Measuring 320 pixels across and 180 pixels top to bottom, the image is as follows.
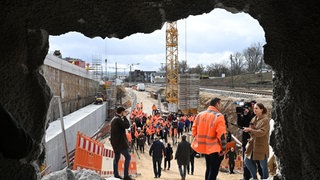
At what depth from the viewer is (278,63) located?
3453 mm

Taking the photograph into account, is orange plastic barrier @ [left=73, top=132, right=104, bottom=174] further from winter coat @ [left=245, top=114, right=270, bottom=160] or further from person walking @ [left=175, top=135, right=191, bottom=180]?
winter coat @ [left=245, top=114, right=270, bottom=160]

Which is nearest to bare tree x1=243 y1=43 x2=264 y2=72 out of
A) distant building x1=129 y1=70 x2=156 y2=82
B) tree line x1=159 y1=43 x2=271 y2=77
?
tree line x1=159 y1=43 x2=271 y2=77

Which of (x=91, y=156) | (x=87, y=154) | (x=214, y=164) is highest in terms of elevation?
(x=214, y=164)

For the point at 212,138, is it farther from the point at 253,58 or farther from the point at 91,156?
the point at 253,58

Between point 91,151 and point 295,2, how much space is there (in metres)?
7.57

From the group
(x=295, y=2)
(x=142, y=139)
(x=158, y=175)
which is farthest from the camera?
(x=142, y=139)

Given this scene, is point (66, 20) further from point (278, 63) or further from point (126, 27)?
point (278, 63)

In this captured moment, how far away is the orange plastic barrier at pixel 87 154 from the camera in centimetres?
849

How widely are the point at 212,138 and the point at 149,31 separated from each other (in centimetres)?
246

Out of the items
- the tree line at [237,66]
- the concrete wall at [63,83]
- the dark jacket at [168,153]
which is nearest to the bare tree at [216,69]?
the tree line at [237,66]

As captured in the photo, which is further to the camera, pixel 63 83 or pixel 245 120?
pixel 63 83

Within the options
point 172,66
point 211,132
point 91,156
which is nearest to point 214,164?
point 211,132

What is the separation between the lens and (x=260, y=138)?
5805 millimetres

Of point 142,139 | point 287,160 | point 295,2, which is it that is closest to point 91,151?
point 287,160
